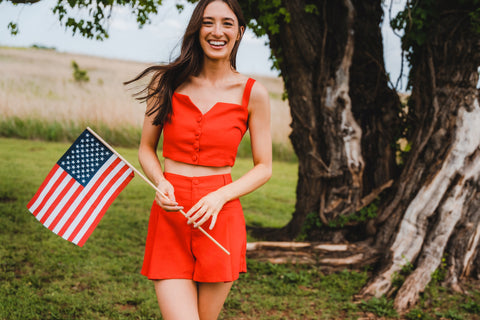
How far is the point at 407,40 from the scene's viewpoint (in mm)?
5113

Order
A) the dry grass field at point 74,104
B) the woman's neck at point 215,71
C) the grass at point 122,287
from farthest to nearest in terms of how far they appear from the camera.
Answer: the dry grass field at point 74,104, the grass at point 122,287, the woman's neck at point 215,71

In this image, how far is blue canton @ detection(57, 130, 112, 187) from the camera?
261 cm

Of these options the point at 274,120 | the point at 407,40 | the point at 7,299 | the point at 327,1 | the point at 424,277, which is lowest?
the point at 7,299

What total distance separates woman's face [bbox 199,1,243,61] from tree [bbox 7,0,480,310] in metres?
2.79

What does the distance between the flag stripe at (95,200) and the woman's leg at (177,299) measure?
703 mm

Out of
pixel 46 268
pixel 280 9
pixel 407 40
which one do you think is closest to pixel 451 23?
pixel 407 40

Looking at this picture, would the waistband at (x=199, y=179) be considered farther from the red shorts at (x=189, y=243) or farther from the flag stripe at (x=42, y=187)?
the flag stripe at (x=42, y=187)

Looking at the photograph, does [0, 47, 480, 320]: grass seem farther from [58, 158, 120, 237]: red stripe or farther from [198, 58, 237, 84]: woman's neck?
[198, 58, 237, 84]: woman's neck

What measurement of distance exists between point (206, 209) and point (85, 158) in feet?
3.08

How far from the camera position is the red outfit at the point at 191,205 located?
7.29ft

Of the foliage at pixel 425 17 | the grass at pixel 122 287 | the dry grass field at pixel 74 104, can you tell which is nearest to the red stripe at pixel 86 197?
the grass at pixel 122 287

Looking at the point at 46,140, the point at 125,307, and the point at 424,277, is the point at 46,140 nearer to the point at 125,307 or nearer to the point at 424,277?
the point at 125,307

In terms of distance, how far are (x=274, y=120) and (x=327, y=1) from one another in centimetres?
1052

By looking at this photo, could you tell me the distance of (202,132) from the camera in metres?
2.24
